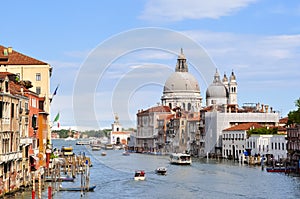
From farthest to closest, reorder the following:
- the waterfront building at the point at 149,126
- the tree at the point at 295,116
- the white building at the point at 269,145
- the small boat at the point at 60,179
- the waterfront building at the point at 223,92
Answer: the waterfront building at the point at 223,92 → the waterfront building at the point at 149,126 → the white building at the point at 269,145 → the tree at the point at 295,116 → the small boat at the point at 60,179

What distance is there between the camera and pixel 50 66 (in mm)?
39062

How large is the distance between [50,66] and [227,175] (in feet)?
38.6

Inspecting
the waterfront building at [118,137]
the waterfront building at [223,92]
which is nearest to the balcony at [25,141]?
the waterfront building at [223,92]

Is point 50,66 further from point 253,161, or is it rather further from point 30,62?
point 253,161

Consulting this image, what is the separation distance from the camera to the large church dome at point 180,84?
371 ft

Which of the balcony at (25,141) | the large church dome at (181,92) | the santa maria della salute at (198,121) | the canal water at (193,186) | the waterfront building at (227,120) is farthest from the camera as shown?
the large church dome at (181,92)

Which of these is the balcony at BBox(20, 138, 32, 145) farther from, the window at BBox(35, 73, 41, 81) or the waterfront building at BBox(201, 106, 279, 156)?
the waterfront building at BBox(201, 106, 279, 156)

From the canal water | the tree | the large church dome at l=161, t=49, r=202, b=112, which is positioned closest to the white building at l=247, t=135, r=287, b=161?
the tree

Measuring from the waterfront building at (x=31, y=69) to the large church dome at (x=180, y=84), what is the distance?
74.5 metres

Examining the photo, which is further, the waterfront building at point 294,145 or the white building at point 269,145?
the white building at point 269,145

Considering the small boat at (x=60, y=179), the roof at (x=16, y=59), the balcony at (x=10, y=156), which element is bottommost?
the small boat at (x=60, y=179)

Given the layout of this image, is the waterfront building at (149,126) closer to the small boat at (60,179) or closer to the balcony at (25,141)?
the small boat at (60,179)

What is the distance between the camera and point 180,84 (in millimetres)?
113750

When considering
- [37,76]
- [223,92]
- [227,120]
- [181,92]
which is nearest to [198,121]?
[227,120]
